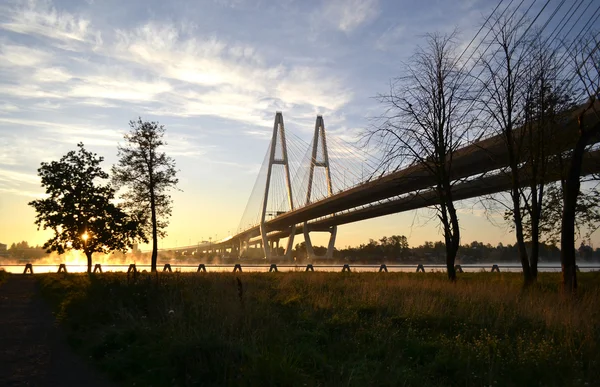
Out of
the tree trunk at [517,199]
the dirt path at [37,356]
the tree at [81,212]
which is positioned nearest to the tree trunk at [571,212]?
the tree trunk at [517,199]

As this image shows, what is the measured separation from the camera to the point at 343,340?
8.12 meters

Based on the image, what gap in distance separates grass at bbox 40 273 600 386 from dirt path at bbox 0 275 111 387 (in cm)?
32

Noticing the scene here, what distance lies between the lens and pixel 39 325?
12.2 meters

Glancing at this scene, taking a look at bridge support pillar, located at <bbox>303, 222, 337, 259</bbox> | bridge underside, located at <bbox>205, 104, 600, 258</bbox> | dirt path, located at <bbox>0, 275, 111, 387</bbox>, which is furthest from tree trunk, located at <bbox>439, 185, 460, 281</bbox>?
bridge support pillar, located at <bbox>303, 222, 337, 259</bbox>

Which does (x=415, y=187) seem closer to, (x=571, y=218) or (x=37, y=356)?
(x=571, y=218)

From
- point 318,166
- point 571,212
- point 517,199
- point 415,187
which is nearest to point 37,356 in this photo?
point 571,212

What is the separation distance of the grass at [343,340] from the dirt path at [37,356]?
316 millimetres

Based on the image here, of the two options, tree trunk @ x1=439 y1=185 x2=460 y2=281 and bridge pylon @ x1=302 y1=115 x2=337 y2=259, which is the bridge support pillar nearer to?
bridge pylon @ x1=302 y1=115 x2=337 y2=259

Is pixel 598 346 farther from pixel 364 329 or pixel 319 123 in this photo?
pixel 319 123

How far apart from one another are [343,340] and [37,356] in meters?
5.24

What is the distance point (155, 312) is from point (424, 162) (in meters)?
12.4

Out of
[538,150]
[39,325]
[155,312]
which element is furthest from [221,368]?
[538,150]

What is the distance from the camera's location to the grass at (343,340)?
21.1 feet

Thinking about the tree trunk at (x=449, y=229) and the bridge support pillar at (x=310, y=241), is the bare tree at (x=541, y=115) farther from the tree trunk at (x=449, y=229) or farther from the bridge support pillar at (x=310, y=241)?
the bridge support pillar at (x=310, y=241)
